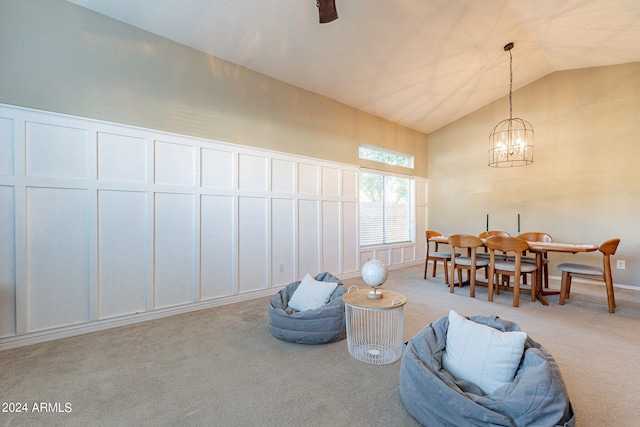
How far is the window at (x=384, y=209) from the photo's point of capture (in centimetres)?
563

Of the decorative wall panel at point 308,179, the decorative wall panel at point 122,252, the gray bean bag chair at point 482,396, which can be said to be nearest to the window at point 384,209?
the decorative wall panel at point 308,179

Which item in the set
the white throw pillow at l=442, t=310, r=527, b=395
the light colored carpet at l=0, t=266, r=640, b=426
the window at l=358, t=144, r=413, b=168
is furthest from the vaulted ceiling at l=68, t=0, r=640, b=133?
the white throw pillow at l=442, t=310, r=527, b=395

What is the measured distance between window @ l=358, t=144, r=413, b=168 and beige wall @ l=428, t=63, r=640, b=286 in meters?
1.14

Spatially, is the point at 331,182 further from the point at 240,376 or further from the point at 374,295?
the point at 240,376

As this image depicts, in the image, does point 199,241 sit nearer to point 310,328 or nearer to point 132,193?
point 132,193

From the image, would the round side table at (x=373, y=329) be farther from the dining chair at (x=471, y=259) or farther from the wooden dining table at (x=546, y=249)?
the wooden dining table at (x=546, y=249)

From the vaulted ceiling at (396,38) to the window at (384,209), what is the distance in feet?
4.92

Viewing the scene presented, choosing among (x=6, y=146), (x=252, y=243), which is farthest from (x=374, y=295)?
(x=6, y=146)

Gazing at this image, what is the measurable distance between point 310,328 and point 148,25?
3487 mm

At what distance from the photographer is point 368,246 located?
18.5 feet

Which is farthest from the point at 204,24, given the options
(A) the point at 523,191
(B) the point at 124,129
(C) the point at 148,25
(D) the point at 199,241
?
(A) the point at 523,191

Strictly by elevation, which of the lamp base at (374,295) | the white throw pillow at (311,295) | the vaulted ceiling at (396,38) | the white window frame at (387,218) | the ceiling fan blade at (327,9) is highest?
the vaulted ceiling at (396,38)

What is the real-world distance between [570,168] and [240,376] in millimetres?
6080

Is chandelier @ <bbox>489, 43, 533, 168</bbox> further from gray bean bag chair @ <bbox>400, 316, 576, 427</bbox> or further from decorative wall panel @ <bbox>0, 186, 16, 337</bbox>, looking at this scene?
decorative wall panel @ <bbox>0, 186, 16, 337</bbox>
